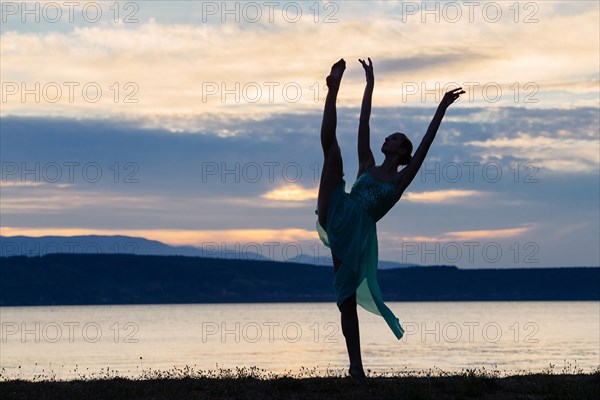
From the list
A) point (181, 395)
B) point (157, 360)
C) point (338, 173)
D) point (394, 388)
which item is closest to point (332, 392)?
point (394, 388)

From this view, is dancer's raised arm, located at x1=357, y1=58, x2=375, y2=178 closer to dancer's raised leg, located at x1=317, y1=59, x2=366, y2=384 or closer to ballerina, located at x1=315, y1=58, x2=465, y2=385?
ballerina, located at x1=315, y1=58, x2=465, y2=385

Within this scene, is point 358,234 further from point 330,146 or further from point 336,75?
point 336,75

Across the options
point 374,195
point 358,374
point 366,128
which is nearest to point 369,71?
point 366,128

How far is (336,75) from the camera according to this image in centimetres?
1205

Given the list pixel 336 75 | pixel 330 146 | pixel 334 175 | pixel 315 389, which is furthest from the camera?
pixel 315 389

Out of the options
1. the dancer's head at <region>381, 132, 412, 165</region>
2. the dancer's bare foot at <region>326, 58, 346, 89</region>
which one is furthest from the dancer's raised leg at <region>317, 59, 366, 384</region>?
the dancer's head at <region>381, 132, 412, 165</region>

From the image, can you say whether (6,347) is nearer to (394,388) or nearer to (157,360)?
(157,360)

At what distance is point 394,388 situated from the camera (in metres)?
13.5

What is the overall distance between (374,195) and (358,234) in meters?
0.54

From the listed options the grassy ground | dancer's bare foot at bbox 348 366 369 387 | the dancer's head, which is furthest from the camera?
the grassy ground

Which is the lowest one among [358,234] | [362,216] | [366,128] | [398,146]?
[358,234]

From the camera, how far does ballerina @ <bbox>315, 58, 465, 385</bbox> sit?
41.4 feet

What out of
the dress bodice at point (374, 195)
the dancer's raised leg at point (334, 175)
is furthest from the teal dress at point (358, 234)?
the dancer's raised leg at point (334, 175)

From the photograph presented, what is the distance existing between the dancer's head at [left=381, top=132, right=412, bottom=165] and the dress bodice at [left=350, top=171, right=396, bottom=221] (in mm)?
392
